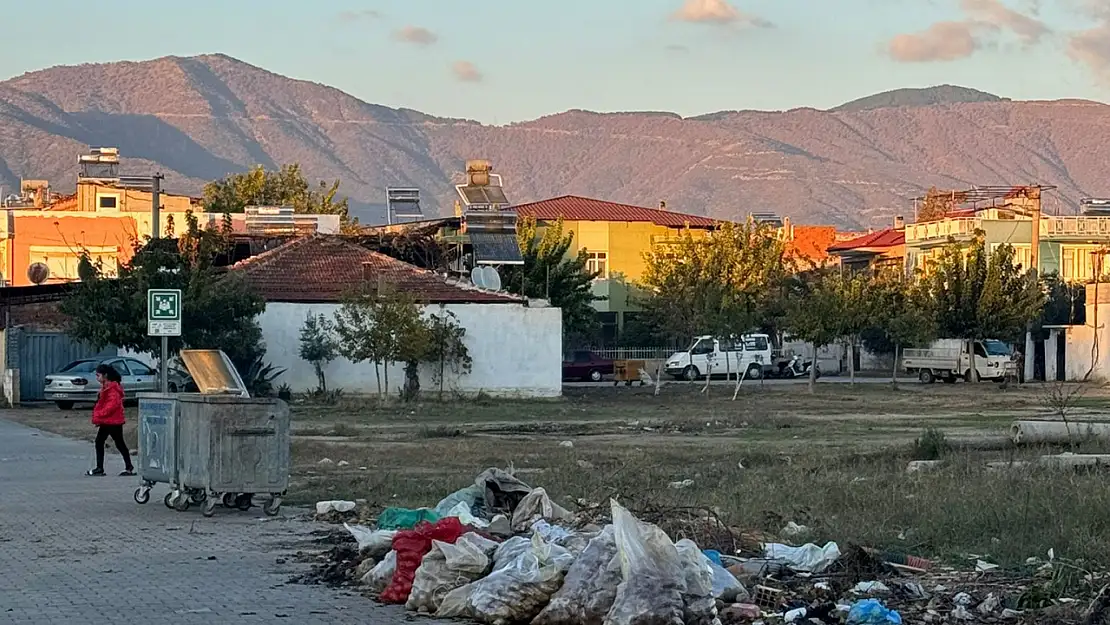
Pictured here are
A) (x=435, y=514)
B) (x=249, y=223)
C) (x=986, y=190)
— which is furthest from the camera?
(x=986, y=190)

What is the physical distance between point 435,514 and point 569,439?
16347mm

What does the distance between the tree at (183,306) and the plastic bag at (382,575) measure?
1213 inches

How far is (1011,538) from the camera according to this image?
1315 centimetres

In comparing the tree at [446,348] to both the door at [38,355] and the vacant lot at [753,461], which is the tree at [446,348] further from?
the door at [38,355]

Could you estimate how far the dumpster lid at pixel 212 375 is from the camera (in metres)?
19.7

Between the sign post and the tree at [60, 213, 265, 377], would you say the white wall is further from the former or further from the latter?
the sign post

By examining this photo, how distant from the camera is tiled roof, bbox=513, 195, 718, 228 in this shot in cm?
8844

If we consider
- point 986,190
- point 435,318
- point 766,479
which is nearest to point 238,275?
point 435,318

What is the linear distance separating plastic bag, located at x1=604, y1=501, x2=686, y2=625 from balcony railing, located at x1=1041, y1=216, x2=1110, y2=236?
76985 mm

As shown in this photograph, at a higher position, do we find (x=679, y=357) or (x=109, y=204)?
(x=109, y=204)

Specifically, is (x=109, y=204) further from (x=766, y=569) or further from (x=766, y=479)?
(x=766, y=569)

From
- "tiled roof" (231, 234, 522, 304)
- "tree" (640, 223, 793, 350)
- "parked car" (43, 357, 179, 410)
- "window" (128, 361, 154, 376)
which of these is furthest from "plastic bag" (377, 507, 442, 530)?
"tree" (640, 223, 793, 350)

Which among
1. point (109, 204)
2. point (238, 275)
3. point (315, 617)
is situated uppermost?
point (109, 204)

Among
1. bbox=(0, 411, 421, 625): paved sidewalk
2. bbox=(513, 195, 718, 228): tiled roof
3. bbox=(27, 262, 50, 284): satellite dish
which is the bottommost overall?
bbox=(0, 411, 421, 625): paved sidewalk
